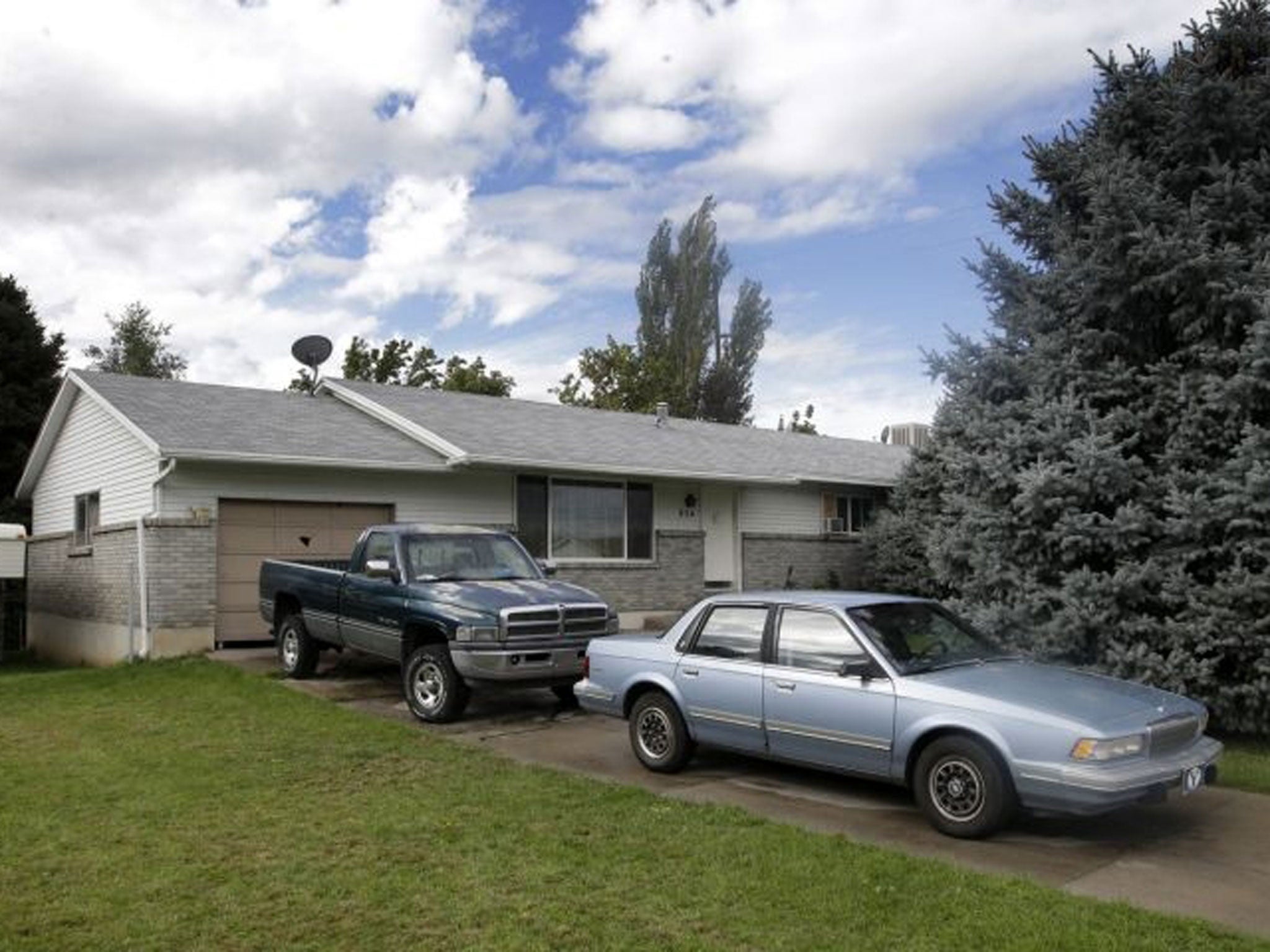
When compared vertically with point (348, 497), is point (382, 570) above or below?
below

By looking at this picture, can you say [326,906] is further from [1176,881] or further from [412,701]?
[412,701]

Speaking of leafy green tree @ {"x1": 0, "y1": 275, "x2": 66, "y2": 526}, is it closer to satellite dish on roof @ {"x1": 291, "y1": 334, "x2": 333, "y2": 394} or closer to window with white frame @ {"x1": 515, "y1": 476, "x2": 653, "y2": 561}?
satellite dish on roof @ {"x1": 291, "y1": 334, "x2": 333, "y2": 394}

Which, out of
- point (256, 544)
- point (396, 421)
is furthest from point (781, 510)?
point (256, 544)

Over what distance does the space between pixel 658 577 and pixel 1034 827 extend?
12671 mm

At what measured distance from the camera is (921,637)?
7.54m

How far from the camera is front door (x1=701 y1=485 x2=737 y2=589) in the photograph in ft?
68.7

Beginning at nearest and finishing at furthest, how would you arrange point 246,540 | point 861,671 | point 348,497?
point 861,671
point 246,540
point 348,497

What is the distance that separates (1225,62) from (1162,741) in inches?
280

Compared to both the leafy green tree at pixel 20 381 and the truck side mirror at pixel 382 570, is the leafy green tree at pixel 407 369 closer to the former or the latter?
the leafy green tree at pixel 20 381

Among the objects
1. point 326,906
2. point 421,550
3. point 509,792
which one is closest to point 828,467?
point 421,550

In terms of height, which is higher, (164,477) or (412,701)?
(164,477)

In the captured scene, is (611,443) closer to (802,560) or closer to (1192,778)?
(802,560)

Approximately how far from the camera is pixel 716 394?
51562 millimetres

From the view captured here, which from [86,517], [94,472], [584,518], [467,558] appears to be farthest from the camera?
[584,518]
